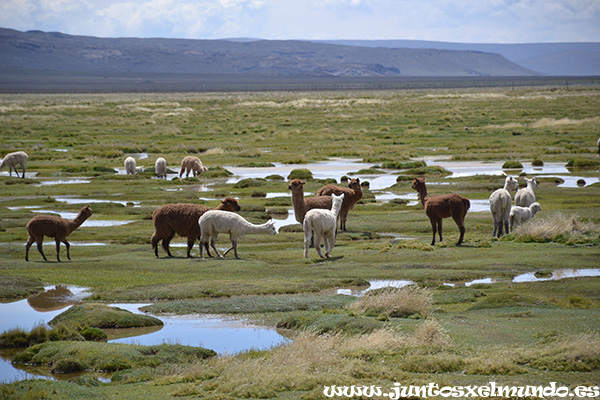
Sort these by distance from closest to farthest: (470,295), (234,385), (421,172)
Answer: (234,385) → (470,295) → (421,172)

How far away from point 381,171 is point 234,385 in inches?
1350

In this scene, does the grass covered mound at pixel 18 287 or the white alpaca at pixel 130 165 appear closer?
the grass covered mound at pixel 18 287

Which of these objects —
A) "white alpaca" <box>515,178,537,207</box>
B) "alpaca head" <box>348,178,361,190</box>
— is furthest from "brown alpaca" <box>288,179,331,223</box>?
"white alpaca" <box>515,178,537,207</box>

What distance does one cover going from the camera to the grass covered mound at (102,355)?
36.7ft

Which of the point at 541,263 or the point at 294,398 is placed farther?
the point at 541,263

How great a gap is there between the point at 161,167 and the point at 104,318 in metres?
27.8

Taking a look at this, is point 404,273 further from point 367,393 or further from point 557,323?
point 367,393

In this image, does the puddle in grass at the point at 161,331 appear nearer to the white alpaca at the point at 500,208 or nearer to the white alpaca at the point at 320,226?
the white alpaca at the point at 320,226

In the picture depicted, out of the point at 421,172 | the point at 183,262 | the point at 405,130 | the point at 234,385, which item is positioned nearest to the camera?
the point at 234,385

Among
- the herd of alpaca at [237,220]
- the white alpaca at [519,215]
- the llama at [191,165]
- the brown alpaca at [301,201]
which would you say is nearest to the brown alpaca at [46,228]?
the herd of alpaca at [237,220]

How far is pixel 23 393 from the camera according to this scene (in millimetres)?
9016

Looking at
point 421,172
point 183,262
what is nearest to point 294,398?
point 183,262

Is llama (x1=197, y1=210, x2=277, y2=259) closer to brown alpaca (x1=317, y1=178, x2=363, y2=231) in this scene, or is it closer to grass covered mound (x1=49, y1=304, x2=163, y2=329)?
brown alpaca (x1=317, y1=178, x2=363, y2=231)

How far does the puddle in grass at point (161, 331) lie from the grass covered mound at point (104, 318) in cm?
17
